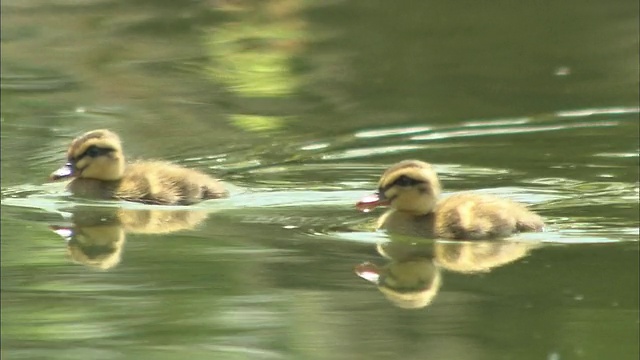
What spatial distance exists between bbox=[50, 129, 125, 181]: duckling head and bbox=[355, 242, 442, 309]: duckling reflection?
1.28m

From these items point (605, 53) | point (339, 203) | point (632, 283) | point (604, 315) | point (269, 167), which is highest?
point (605, 53)

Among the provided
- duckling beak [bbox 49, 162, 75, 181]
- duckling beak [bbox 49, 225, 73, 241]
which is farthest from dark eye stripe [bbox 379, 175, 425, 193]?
duckling beak [bbox 49, 162, 75, 181]

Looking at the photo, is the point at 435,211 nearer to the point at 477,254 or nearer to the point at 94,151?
the point at 477,254

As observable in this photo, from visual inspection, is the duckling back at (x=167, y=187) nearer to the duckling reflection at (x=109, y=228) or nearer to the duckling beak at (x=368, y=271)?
the duckling reflection at (x=109, y=228)

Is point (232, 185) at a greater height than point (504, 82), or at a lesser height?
lesser

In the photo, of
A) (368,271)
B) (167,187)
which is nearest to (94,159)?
(167,187)

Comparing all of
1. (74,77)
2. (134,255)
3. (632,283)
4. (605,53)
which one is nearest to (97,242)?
(134,255)

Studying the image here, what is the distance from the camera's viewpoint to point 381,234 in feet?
16.8

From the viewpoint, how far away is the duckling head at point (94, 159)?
565 cm

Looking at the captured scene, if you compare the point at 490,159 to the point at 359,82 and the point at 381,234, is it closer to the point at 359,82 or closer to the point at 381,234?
the point at 381,234

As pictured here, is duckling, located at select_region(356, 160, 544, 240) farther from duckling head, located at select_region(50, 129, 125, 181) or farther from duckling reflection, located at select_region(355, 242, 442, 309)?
duckling head, located at select_region(50, 129, 125, 181)

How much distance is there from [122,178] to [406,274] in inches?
61.9

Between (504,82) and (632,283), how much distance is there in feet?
11.5

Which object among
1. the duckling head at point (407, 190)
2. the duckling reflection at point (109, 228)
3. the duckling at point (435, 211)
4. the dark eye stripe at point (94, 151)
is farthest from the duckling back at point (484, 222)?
A: the dark eye stripe at point (94, 151)
